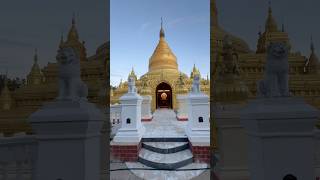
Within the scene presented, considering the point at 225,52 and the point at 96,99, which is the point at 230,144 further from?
the point at 96,99

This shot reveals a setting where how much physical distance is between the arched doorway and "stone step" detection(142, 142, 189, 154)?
719cm

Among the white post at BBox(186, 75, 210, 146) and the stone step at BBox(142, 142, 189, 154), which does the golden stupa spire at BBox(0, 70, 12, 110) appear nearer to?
the stone step at BBox(142, 142, 189, 154)

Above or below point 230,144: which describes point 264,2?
above

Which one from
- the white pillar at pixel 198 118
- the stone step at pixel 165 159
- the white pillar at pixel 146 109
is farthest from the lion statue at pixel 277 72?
the white pillar at pixel 146 109

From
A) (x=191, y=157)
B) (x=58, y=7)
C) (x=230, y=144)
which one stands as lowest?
(x=191, y=157)

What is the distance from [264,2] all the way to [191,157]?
106 inches

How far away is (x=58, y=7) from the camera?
2.46 metres

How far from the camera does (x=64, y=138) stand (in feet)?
5.57

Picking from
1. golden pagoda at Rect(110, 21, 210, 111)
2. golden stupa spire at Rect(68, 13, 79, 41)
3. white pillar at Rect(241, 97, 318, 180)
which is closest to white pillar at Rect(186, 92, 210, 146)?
golden stupa spire at Rect(68, 13, 79, 41)

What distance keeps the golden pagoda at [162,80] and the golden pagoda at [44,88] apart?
7.13 meters

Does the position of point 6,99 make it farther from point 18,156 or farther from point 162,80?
point 162,80

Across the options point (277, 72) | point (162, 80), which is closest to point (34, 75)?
point (277, 72)

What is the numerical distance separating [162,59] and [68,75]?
10870 millimetres

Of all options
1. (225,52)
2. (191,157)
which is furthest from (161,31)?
(225,52)
